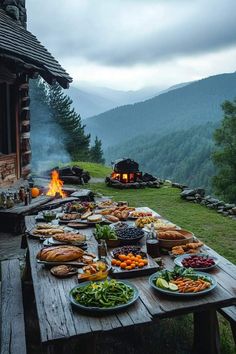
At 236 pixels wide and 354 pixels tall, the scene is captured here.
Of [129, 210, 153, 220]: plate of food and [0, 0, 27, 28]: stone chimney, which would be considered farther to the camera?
[0, 0, 27, 28]: stone chimney

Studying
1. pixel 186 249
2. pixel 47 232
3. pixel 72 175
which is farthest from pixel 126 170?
pixel 186 249

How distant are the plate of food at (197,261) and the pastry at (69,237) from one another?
113 cm

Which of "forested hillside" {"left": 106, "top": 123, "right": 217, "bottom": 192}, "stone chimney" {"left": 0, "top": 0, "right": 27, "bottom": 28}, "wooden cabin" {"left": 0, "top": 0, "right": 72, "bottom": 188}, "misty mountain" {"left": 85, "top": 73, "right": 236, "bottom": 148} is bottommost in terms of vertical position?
"forested hillside" {"left": 106, "top": 123, "right": 217, "bottom": 192}

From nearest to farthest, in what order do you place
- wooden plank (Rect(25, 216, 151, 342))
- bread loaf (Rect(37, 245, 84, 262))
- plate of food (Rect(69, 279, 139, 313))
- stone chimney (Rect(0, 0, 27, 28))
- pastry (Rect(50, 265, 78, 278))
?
wooden plank (Rect(25, 216, 151, 342)) < plate of food (Rect(69, 279, 139, 313)) < pastry (Rect(50, 265, 78, 278)) < bread loaf (Rect(37, 245, 84, 262)) < stone chimney (Rect(0, 0, 27, 28))

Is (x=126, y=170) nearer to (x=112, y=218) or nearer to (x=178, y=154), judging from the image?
(x=112, y=218)

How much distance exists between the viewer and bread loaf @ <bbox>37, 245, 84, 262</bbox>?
135 inches

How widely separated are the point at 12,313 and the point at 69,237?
→ 0.97 meters

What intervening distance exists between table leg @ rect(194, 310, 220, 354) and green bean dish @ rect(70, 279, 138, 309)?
93 cm

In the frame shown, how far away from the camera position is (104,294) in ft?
8.92

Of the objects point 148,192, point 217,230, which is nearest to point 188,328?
point 217,230

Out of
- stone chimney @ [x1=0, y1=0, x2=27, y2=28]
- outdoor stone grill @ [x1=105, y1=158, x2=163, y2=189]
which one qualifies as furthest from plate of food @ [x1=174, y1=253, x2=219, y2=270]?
outdoor stone grill @ [x1=105, y1=158, x2=163, y2=189]

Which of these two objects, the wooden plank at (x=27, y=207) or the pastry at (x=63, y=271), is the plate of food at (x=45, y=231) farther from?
the wooden plank at (x=27, y=207)

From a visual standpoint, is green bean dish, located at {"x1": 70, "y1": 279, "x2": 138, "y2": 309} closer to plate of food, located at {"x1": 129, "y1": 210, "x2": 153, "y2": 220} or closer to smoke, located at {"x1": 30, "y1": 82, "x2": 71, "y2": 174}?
plate of food, located at {"x1": 129, "y1": 210, "x2": 153, "y2": 220}

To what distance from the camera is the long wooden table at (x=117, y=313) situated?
238 cm
